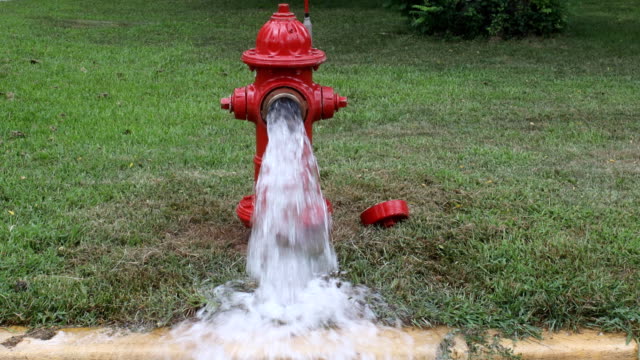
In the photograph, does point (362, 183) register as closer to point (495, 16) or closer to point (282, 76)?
point (282, 76)

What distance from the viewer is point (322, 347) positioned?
2465 mm

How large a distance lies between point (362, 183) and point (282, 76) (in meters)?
1.27

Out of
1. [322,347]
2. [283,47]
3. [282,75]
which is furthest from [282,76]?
[322,347]

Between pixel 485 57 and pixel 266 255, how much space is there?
7.08 m

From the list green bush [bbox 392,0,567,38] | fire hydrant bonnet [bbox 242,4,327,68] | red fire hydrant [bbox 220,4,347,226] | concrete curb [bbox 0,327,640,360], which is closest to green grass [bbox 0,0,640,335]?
concrete curb [bbox 0,327,640,360]

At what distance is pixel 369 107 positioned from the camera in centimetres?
639

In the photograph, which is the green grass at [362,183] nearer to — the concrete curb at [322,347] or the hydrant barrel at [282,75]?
the concrete curb at [322,347]

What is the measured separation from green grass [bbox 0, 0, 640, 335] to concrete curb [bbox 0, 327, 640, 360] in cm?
8

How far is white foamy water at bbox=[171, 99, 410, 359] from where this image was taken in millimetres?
2484

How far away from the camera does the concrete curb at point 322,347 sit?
243 centimetres

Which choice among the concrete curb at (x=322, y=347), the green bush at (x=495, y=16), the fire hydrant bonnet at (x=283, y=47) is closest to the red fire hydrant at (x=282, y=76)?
the fire hydrant bonnet at (x=283, y=47)

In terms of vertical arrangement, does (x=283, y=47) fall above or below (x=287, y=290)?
above

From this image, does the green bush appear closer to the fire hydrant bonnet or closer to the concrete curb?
the fire hydrant bonnet

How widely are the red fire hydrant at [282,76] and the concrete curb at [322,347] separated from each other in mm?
967
